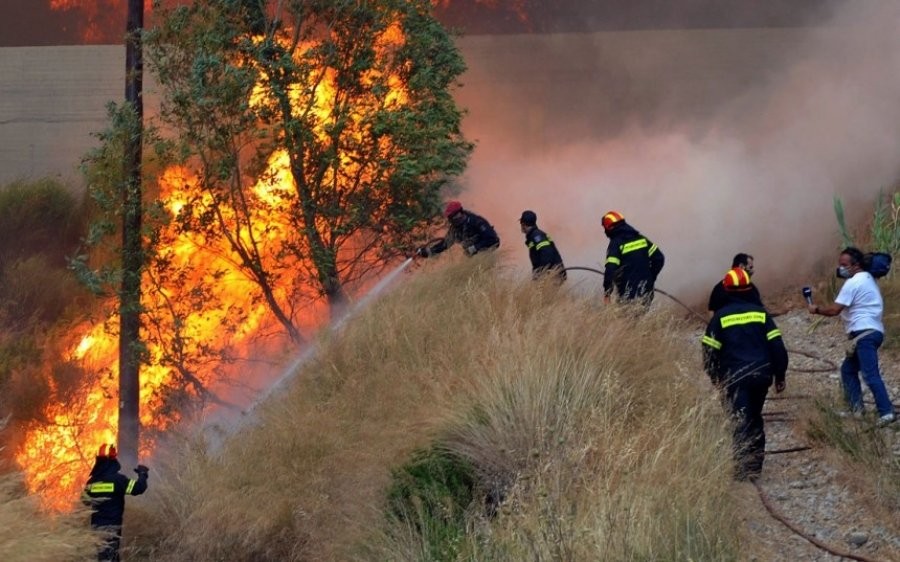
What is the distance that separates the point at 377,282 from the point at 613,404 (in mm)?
6358

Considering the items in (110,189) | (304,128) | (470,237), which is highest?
(304,128)

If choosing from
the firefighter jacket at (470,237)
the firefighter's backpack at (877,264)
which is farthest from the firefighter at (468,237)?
the firefighter's backpack at (877,264)

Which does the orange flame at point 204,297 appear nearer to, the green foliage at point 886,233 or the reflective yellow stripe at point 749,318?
the green foliage at point 886,233

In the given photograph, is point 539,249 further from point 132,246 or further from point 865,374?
point 132,246

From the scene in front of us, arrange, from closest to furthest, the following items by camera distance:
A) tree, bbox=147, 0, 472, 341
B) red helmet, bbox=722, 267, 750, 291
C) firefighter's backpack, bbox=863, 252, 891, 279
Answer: red helmet, bbox=722, 267, 750, 291 < firefighter's backpack, bbox=863, 252, 891, 279 < tree, bbox=147, 0, 472, 341

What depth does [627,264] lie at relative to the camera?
10672mm

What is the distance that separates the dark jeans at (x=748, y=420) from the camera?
788cm

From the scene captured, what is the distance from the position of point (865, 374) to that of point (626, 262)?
2786 millimetres

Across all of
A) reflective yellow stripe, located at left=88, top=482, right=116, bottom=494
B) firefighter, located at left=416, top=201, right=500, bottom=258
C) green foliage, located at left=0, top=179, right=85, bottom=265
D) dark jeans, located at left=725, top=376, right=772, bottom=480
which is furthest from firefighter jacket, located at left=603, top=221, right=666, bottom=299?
green foliage, located at left=0, top=179, right=85, bottom=265

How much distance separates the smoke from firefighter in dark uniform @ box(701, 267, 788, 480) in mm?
7958

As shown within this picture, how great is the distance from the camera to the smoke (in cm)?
1708

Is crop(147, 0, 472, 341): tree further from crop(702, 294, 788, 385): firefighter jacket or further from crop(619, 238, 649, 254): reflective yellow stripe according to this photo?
crop(702, 294, 788, 385): firefighter jacket

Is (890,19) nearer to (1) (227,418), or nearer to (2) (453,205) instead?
(2) (453,205)

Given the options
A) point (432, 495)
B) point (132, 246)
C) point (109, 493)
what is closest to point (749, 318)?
point (432, 495)
